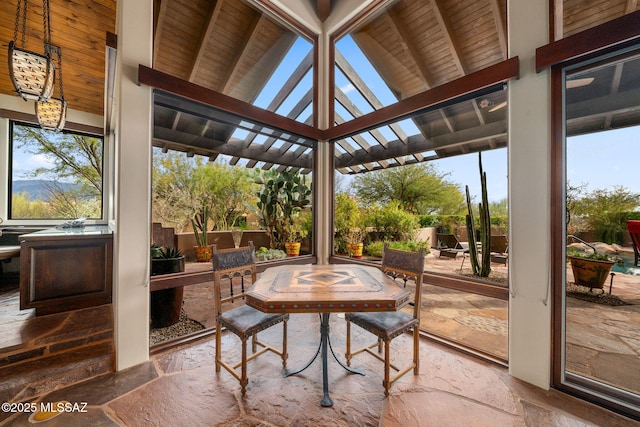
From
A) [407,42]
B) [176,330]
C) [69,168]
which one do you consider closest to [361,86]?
[407,42]

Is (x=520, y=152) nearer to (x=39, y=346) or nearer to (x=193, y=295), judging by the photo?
(x=193, y=295)

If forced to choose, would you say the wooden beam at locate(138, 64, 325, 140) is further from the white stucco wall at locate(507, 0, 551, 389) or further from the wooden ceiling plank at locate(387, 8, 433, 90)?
the white stucco wall at locate(507, 0, 551, 389)

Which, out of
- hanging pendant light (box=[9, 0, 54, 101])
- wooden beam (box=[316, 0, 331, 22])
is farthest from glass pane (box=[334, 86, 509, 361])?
hanging pendant light (box=[9, 0, 54, 101])

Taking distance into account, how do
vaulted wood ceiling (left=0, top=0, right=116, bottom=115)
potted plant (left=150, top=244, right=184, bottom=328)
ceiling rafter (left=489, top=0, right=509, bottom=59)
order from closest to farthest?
ceiling rafter (left=489, top=0, right=509, bottom=59) < potted plant (left=150, top=244, right=184, bottom=328) < vaulted wood ceiling (left=0, top=0, right=116, bottom=115)

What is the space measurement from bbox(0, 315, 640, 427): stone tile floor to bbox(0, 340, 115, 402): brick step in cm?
10

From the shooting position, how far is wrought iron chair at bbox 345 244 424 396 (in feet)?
6.15

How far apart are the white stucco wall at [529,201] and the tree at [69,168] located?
6652mm

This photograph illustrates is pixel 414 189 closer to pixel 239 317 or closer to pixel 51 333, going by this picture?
pixel 239 317

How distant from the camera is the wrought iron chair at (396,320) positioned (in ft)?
6.15

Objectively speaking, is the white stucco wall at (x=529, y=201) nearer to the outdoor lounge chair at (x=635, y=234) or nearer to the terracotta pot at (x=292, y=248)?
the outdoor lounge chair at (x=635, y=234)

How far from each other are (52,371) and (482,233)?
4128mm

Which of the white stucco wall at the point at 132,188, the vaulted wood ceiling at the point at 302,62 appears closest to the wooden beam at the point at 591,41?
the vaulted wood ceiling at the point at 302,62

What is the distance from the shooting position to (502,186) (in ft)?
7.72

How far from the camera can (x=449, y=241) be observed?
306 centimetres
